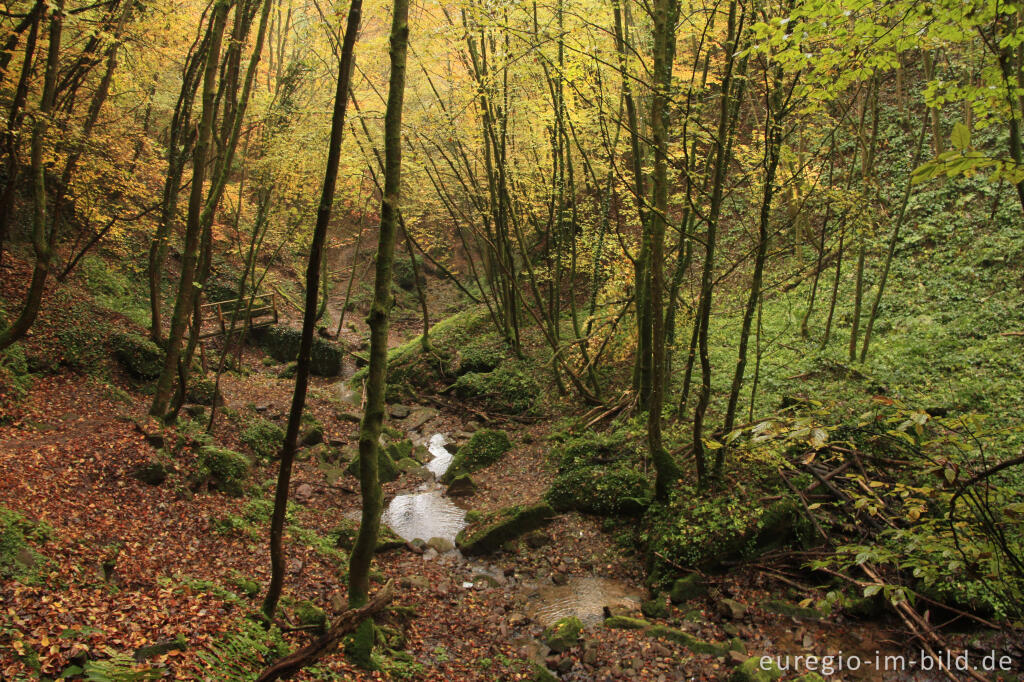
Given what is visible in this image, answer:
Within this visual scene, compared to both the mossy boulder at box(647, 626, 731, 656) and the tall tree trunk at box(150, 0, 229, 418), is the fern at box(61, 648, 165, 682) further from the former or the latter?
the tall tree trunk at box(150, 0, 229, 418)

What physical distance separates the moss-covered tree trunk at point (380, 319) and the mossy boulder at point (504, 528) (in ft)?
9.88

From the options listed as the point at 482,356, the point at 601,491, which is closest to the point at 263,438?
the point at 601,491

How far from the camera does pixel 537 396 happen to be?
1367cm

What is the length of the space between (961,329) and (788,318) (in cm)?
377

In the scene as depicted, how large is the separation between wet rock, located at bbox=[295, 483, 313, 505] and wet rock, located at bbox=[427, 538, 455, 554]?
91.5 inches

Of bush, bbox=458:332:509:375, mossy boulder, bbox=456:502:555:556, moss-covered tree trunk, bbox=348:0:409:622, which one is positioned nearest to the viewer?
moss-covered tree trunk, bbox=348:0:409:622

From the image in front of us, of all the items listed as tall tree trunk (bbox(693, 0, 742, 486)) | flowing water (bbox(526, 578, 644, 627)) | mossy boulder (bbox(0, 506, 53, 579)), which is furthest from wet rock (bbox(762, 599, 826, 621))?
mossy boulder (bbox(0, 506, 53, 579))

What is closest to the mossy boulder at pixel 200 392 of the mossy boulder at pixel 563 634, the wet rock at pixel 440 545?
the wet rock at pixel 440 545

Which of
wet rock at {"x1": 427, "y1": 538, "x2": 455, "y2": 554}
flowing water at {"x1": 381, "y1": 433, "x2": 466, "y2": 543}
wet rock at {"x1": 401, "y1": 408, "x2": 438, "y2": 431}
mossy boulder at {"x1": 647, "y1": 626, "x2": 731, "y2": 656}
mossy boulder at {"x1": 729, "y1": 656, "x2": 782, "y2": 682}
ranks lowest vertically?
flowing water at {"x1": 381, "y1": 433, "x2": 466, "y2": 543}

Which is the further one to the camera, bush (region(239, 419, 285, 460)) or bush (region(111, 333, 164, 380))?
bush (region(111, 333, 164, 380))

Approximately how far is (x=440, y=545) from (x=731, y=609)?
433 centimetres

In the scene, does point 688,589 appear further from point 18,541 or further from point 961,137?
point 18,541

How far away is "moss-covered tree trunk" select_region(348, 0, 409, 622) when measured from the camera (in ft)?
16.8

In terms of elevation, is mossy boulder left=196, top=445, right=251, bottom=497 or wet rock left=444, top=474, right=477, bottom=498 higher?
mossy boulder left=196, top=445, right=251, bottom=497
